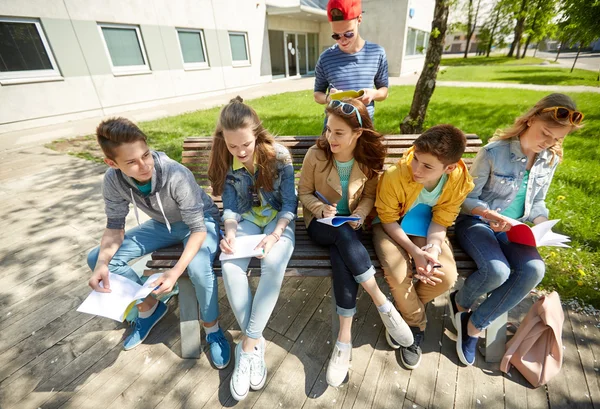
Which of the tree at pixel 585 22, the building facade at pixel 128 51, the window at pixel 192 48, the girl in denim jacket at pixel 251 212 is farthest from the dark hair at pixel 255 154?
the window at pixel 192 48

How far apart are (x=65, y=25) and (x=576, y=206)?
11.3 meters

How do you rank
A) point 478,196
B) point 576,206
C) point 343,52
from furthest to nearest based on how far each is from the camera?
point 576,206
point 343,52
point 478,196

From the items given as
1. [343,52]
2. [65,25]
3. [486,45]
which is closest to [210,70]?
[65,25]

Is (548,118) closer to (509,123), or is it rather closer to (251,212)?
(251,212)

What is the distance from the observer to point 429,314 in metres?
2.26

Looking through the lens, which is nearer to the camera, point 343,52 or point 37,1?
point 343,52

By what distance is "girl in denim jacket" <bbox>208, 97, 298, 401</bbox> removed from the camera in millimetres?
1864

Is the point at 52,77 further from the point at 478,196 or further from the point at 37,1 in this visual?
the point at 478,196

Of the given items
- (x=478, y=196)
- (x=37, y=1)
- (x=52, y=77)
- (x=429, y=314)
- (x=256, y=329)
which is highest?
(x=37, y=1)

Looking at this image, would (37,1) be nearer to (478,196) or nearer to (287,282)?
(287,282)

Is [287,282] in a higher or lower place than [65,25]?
lower

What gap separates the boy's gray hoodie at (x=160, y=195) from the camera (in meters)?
1.93

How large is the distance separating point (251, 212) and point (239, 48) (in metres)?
13.2

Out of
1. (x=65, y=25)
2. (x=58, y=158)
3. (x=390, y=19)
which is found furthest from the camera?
(x=390, y=19)
